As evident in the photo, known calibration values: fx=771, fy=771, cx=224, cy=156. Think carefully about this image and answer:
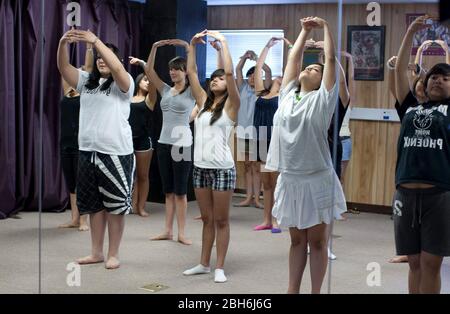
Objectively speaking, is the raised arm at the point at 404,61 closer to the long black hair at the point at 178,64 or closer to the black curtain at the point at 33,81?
the long black hair at the point at 178,64

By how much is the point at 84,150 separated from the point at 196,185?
582mm

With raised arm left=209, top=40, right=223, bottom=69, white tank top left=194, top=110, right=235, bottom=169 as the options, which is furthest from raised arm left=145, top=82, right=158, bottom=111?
raised arm left=209, top=40, right=223, bottom=69

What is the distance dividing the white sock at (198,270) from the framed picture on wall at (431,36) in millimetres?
1451

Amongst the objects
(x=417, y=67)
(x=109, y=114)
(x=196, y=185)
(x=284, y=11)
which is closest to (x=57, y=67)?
(x=109, y=114)

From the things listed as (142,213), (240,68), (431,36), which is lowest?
(142,213)

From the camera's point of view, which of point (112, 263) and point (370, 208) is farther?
point (112, 263)

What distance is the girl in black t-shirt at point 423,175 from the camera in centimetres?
295

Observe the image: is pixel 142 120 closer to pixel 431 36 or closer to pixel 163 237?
pixel 163 237

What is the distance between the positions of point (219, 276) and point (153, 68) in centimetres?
105

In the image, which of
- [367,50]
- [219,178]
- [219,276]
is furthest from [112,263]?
[367,50]

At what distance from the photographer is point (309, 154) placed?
313 centimetres

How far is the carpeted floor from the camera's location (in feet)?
11.1

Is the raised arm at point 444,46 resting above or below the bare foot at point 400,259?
above

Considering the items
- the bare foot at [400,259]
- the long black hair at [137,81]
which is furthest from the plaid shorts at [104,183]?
the bare foot at [400,259]
